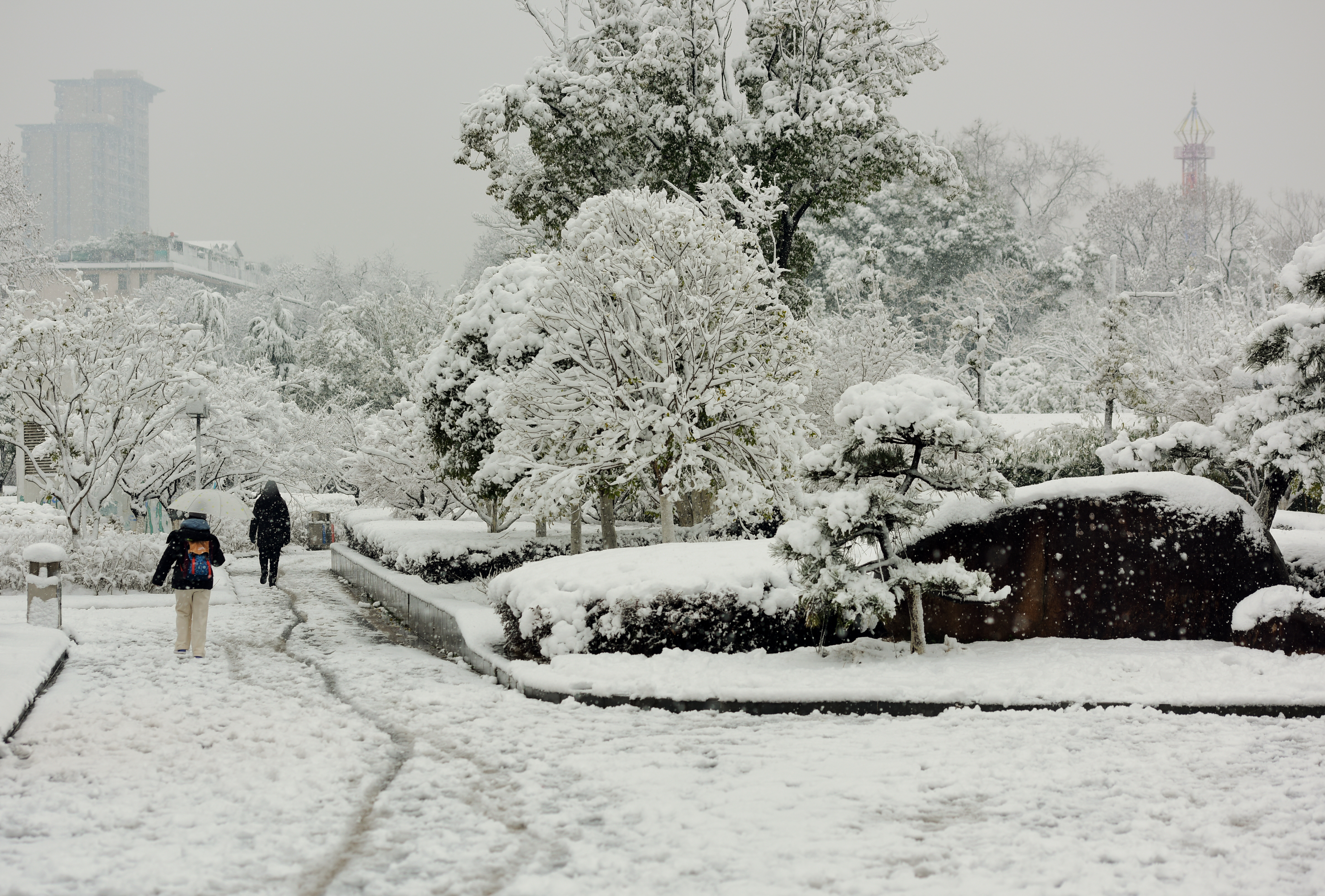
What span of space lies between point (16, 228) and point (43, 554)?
94.9ft

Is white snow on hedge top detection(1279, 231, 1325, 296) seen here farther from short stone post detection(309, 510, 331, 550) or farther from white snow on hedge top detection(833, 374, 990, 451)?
short stone post detection(309, 510, 331, 550)

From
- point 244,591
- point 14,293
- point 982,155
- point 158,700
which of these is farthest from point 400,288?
point 158,700

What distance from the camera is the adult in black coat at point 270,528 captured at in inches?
772

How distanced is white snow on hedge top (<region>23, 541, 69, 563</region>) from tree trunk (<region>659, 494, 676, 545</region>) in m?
6.99

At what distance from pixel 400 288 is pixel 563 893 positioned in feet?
196

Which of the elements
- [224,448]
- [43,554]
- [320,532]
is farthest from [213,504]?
[320,532]

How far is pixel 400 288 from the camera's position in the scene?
61.3m

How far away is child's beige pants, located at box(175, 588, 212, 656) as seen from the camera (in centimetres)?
1071

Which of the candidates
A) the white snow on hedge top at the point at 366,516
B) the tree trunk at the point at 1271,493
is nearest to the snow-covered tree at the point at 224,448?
the white snow on hedge top at the point at 366,516

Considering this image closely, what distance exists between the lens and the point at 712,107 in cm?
2338

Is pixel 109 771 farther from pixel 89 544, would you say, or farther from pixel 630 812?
pixel 89 544

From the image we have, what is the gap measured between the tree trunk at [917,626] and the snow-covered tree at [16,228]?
115 feet

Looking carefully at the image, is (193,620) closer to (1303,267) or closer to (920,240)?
(1303,267)

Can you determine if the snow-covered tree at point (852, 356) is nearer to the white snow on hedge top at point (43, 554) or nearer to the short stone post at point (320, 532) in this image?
the white snow on hedge top at point (43, 554)
